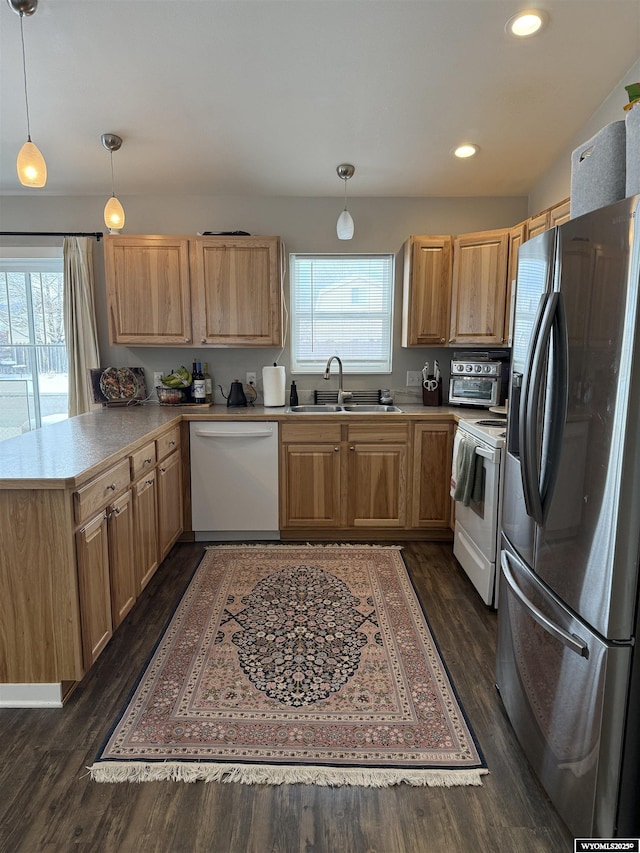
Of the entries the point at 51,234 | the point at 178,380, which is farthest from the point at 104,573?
the point at 51,234

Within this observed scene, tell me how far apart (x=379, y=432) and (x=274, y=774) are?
7.06ft

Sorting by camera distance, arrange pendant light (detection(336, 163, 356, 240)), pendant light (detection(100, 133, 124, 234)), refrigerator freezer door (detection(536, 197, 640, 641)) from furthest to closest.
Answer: pendant light (detection(336, 163, 356, 240))
pendant light (detection(100, 133, 124, 234))
refrigerator freezer door (detection(536, 197, 640, 641))

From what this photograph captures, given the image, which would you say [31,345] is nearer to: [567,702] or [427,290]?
[427,290]

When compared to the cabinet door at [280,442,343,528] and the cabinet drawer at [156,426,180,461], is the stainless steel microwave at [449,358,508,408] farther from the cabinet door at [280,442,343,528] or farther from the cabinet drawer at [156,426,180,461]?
the cabinet drawer at [156,426,180,461]

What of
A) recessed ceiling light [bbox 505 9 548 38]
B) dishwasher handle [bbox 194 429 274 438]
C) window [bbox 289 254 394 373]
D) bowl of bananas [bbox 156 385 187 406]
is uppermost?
recessed ceiling light [bbox 505 9 548 38]

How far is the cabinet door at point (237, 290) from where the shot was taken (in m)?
3.45

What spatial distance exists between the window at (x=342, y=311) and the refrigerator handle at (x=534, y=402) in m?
2.45

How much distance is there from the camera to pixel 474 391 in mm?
3510

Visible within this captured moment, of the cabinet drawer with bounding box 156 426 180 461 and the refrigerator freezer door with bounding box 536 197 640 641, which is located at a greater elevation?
the refrigerator freezer door with bounding box 536 197 640 641

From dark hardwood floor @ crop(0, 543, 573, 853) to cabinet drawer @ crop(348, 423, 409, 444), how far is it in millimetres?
1805

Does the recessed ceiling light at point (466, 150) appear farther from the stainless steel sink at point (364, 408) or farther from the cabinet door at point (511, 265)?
the stainless steel sink at point (364, 408)

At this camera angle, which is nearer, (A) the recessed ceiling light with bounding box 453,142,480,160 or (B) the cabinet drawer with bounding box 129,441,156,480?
(B) the cabinet drawer with bounding box 129,441,156,480

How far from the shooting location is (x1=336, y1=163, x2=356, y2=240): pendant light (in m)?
3.01

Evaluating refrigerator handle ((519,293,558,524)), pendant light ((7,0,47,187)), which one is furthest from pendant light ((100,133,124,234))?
refrigerator handle ((519,293,558,524))
